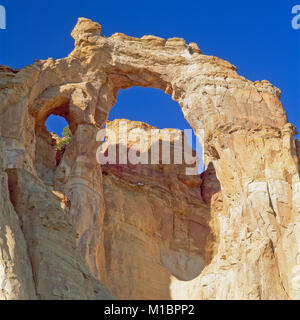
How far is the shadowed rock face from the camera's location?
2178 cm

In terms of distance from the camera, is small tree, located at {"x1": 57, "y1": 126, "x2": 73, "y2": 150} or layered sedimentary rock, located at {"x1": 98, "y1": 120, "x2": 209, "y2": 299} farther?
small tree, located at {"x1": 57, "y1": 126, "x2": 73, "y2": 150}

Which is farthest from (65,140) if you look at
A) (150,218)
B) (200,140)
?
(200,140)

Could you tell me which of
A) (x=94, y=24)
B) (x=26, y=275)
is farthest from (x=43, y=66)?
(x=26, y=275)

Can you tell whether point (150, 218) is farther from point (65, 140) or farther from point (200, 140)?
point (65, 140)

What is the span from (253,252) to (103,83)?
9.21 meters

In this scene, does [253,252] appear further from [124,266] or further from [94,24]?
[94,24]

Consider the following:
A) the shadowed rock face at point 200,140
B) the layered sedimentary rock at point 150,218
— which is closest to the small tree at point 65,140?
the layered sedimentary rock at point 150,218

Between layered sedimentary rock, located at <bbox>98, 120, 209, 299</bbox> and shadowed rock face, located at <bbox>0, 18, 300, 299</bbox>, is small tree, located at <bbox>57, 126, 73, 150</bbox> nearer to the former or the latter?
layered sedimentary rock, located at <bbox>98, 120, 209, 299</bbox>

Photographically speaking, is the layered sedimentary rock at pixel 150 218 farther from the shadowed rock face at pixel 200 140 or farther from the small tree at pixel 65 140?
the small tree at pixel 65 140

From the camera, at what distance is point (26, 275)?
1198cm

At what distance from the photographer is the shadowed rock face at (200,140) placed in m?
21.8

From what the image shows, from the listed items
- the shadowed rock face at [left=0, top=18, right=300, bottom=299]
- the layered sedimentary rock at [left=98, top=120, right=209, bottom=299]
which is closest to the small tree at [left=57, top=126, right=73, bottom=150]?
the layered sedimentary rock at [left=98, top=120, right=209, bottom=299]

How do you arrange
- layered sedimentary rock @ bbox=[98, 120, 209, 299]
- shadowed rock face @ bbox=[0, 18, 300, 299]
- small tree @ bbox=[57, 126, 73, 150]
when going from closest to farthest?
shadowed rock face @ bbox=[0, 18, 300, 299] < layered sedimentary rock @ bbox=[98, 120, 209, 299] < small tree @ bbox=[57, 126, 73, 150]
